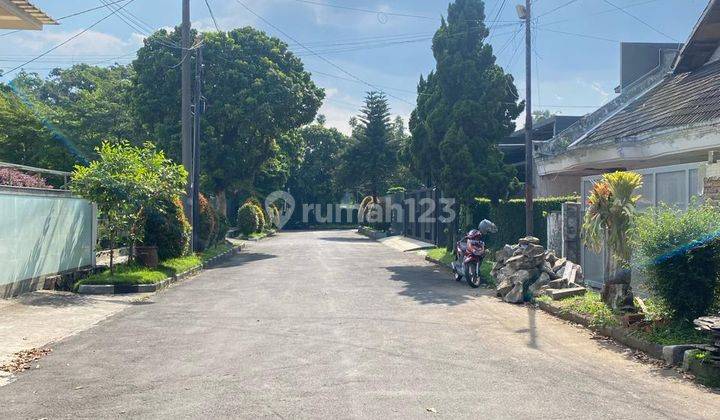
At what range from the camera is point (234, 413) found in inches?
208

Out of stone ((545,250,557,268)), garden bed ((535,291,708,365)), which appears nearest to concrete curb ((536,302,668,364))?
garden bed ((535,291,708,365))

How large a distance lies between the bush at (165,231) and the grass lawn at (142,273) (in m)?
0.38

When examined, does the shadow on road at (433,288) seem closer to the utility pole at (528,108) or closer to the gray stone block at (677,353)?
the utility pole at (528,108)

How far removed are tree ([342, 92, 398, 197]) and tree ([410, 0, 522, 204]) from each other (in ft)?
84.7

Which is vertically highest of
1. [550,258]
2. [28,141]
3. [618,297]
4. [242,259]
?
[28,141]

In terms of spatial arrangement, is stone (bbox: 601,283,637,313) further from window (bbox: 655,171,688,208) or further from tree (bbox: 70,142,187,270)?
tree (bbox: 70,142,187,270)

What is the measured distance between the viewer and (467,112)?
19312 mm

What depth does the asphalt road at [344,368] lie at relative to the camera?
549 cm

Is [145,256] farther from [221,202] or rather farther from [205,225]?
[221,202]

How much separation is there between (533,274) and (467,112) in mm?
7945

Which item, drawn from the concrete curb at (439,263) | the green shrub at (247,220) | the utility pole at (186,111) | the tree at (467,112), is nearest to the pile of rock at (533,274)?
the concrete curb at (439,263)

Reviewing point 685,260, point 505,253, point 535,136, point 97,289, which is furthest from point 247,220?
point 685,260

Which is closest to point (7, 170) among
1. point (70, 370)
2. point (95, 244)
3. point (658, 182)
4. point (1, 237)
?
point (95, 244)

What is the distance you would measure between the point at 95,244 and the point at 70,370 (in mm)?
10304
